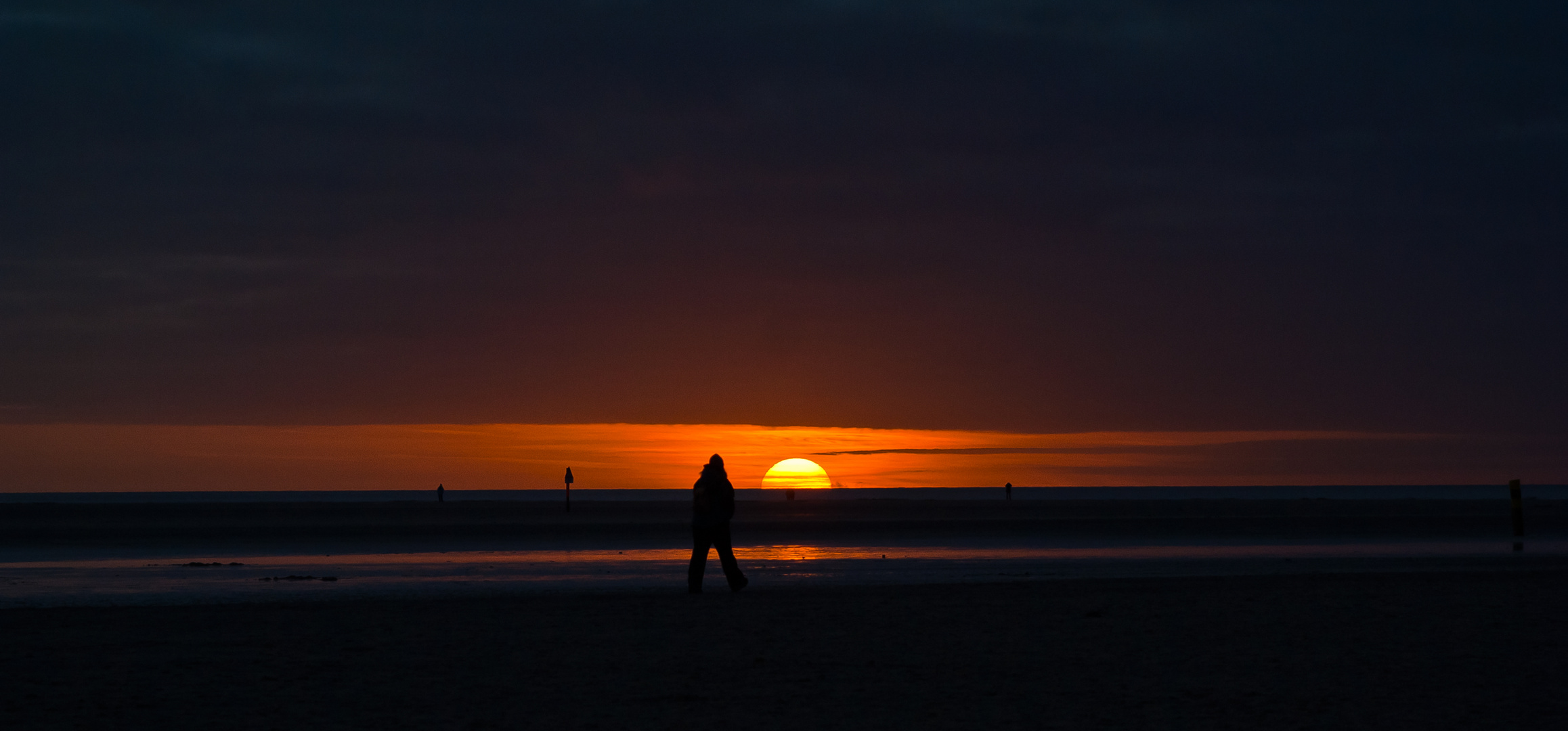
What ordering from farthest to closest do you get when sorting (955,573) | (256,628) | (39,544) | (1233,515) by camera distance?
(1233,515)
(39,544)
(955,573)
(256,628)

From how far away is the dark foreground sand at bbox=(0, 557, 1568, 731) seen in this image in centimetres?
1059

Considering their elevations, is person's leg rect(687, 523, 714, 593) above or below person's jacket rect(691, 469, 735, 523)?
below

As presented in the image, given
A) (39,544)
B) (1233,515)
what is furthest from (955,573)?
(1233,515)

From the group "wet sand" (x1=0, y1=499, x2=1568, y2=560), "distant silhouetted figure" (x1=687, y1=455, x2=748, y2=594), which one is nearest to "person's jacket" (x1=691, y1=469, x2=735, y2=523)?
"distant silhouetted figure" (x1=687, y1=455, x2=748, y2=594)

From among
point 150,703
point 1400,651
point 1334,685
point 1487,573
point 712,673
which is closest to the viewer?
point 150,703

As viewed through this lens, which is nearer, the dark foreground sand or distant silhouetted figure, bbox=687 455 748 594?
the dark foreground sand

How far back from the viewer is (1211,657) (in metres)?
13.4

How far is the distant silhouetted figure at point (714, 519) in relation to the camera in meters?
21.2

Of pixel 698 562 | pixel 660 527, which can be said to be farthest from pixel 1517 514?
pixel 660 527

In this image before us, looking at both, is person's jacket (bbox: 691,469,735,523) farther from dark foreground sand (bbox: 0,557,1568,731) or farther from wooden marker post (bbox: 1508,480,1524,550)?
wooden marker post (bbox: 1508,480,1524,550)

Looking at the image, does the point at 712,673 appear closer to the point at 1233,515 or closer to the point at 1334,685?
the point at 1334,685

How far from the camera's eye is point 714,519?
71.4 feet

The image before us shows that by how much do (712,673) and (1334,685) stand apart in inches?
219

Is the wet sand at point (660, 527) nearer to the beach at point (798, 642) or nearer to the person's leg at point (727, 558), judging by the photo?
the beach at point (798, 642)
